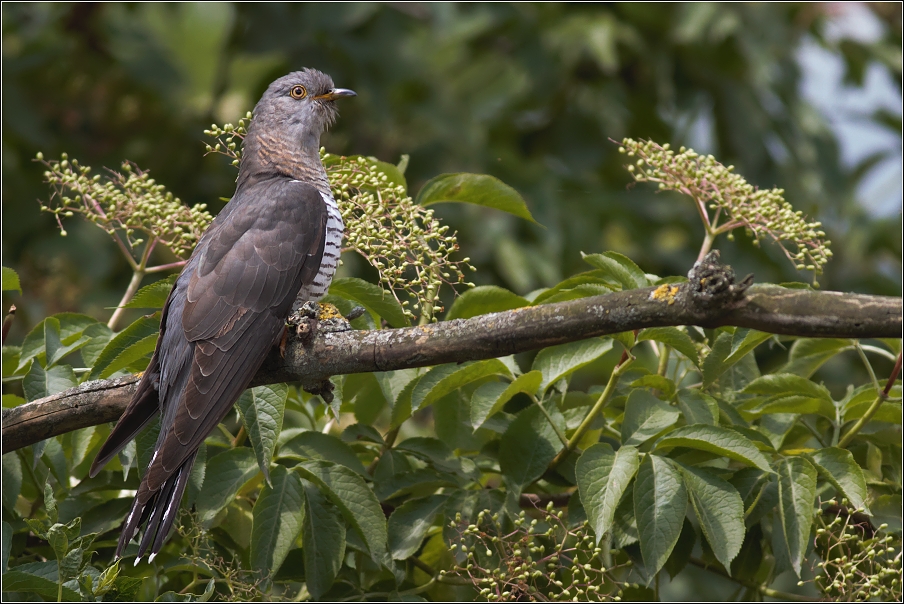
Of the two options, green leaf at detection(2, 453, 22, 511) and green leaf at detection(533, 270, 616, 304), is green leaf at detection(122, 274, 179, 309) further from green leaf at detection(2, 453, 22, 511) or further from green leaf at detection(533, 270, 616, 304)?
green leaf at detection(533, 270, 616, 304)

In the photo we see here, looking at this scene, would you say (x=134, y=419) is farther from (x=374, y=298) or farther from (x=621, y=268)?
(x=621, y=268)

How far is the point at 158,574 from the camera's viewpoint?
7.93 ft

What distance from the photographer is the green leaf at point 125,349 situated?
94.8 inches

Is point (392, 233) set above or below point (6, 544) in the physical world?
above

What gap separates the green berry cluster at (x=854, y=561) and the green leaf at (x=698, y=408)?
0.37 meters

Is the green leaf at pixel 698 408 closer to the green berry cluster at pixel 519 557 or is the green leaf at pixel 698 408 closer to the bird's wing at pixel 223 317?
the green berry cluster at pixel 519 557

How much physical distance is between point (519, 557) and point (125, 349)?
1250 millimetres

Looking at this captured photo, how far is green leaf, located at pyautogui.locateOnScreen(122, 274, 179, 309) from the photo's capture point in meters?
2.55

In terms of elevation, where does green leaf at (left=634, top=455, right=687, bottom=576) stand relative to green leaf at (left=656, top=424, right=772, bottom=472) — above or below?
below

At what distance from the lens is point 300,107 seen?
11.6ft

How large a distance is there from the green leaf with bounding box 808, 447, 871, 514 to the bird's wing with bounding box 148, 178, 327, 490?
1549 millimetres

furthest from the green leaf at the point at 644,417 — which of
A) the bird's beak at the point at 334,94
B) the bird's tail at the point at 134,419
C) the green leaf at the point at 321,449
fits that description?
the bird's beak at the point at 334,94

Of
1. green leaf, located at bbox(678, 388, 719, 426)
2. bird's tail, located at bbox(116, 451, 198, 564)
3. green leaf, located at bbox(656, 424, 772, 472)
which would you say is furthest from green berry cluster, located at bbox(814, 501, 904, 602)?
bird's tail, located at bbox(116, 451, 198, 564)

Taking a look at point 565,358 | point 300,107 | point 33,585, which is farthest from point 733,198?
point 33,585
